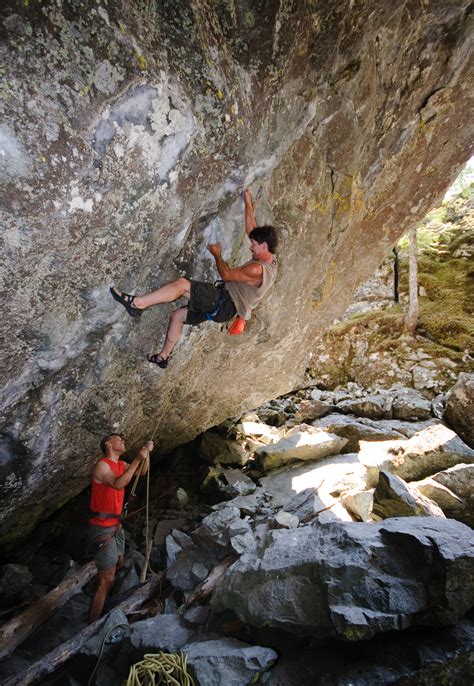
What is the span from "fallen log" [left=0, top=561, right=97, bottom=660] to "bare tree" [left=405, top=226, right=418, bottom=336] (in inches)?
607

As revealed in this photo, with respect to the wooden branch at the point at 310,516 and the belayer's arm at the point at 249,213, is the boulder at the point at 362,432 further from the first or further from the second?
the belayer's arm at the point at 249,213

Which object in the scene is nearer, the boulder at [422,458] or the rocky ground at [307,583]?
the rocky ground at [307,583]

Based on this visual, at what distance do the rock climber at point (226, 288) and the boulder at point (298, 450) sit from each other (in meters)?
5.94

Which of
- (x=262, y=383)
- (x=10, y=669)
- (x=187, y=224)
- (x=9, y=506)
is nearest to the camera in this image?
(x=187, y=224)

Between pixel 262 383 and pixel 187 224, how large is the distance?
17.2ft

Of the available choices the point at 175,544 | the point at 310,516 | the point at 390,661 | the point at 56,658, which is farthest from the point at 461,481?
the point at 56,658

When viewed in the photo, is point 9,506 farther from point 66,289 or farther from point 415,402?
point 415,402

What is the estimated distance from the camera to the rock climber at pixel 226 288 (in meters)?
4.75

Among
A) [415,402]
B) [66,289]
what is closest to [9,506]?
[66,289]

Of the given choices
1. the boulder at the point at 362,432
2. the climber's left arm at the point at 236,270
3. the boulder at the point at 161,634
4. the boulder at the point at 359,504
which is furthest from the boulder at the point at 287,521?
the boulder at the point at 362,432

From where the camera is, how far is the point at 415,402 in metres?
13.6

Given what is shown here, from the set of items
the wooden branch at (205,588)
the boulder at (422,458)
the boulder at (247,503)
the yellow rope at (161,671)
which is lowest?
the boulder at (422,458)

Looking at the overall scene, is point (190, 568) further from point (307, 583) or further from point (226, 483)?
point (226, 483)

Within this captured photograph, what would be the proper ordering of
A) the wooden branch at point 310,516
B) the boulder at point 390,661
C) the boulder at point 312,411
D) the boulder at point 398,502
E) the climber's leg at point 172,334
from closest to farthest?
the boulder at point 390,661
the climber's leg at point 172,334
the boulder at point 398,502
the wooden branch at point 310,516
the boulder at point 312,411
